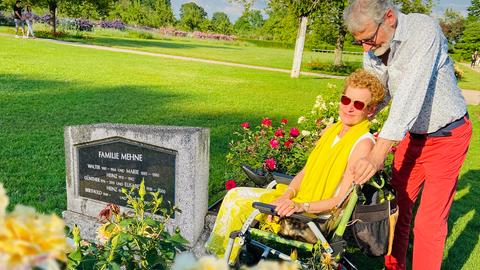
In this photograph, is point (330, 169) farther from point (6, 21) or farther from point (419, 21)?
point (6, 21)

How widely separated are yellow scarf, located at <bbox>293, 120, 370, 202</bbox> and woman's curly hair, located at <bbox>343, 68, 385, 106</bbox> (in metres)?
0.16

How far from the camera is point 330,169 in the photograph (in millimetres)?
2531

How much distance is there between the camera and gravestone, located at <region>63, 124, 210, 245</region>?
3.02 metres

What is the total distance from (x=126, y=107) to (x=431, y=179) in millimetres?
6570

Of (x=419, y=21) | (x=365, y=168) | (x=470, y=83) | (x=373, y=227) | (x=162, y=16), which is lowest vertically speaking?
(x=470, y=83)

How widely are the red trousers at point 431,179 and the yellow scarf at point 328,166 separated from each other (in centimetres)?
39

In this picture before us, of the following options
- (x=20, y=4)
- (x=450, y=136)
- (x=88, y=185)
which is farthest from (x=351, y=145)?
(x=20, y=4)

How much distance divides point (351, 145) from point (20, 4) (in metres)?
28.3

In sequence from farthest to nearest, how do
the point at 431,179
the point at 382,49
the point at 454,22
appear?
the point at 454,22, the point at 431,179, the point at 382,49

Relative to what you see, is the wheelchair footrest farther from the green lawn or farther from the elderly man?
the green lawn

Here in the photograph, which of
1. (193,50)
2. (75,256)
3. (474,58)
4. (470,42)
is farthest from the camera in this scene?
(470,42)

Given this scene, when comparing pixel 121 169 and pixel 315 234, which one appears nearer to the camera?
pixel 315 234

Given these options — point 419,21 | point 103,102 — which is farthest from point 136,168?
point 103,102

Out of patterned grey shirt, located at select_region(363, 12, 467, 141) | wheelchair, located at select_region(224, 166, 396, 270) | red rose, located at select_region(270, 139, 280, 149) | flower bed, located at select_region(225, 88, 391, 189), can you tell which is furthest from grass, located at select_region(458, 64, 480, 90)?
wheelchair, located at select_region(224, 166, 396, 270)
